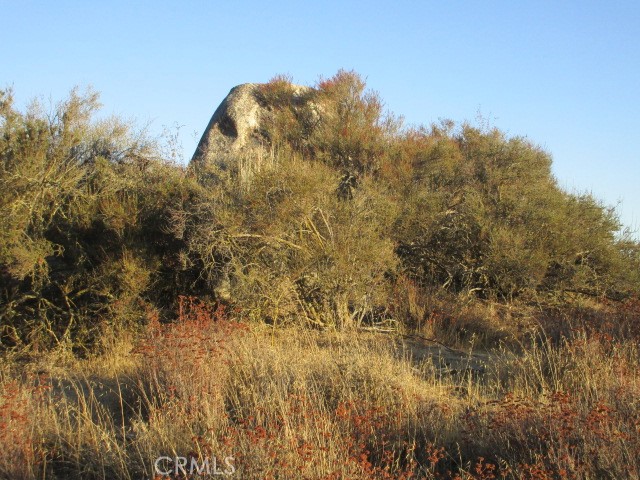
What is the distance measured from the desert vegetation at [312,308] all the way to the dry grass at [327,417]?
3 centimetres

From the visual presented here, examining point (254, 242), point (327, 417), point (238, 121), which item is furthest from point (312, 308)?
point (238, 121)

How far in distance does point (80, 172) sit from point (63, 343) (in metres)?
2.76

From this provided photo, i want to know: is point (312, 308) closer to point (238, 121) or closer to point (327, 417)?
point (327, 417)

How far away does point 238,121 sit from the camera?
1683cm

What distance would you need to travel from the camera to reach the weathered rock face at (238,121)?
52.4 feet

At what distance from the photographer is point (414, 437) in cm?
510

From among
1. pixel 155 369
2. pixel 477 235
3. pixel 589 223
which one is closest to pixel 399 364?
pixel 155 369

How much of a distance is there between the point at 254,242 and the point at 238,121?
7.92 meters

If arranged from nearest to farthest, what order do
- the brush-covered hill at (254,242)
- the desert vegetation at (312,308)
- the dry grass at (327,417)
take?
the dry grass at (327,417) < the desert vegetation at (312,308) < the brush-covered hill at (254,242)

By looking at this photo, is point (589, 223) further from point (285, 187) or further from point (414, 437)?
point (414, 437)

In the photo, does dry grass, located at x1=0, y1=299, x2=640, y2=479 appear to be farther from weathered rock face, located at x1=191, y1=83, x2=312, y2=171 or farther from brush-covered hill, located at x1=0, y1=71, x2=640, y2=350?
weathered rock face, located at x1=191, y1=83, x2=312, y2=171

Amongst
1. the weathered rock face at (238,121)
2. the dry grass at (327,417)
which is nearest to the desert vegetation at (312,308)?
the dry grass at (327,417)

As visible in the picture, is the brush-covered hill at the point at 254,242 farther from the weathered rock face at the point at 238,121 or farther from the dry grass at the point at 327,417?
the weathered rock face at the point at 238,121

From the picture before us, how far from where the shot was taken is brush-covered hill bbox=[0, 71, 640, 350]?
9.55m
